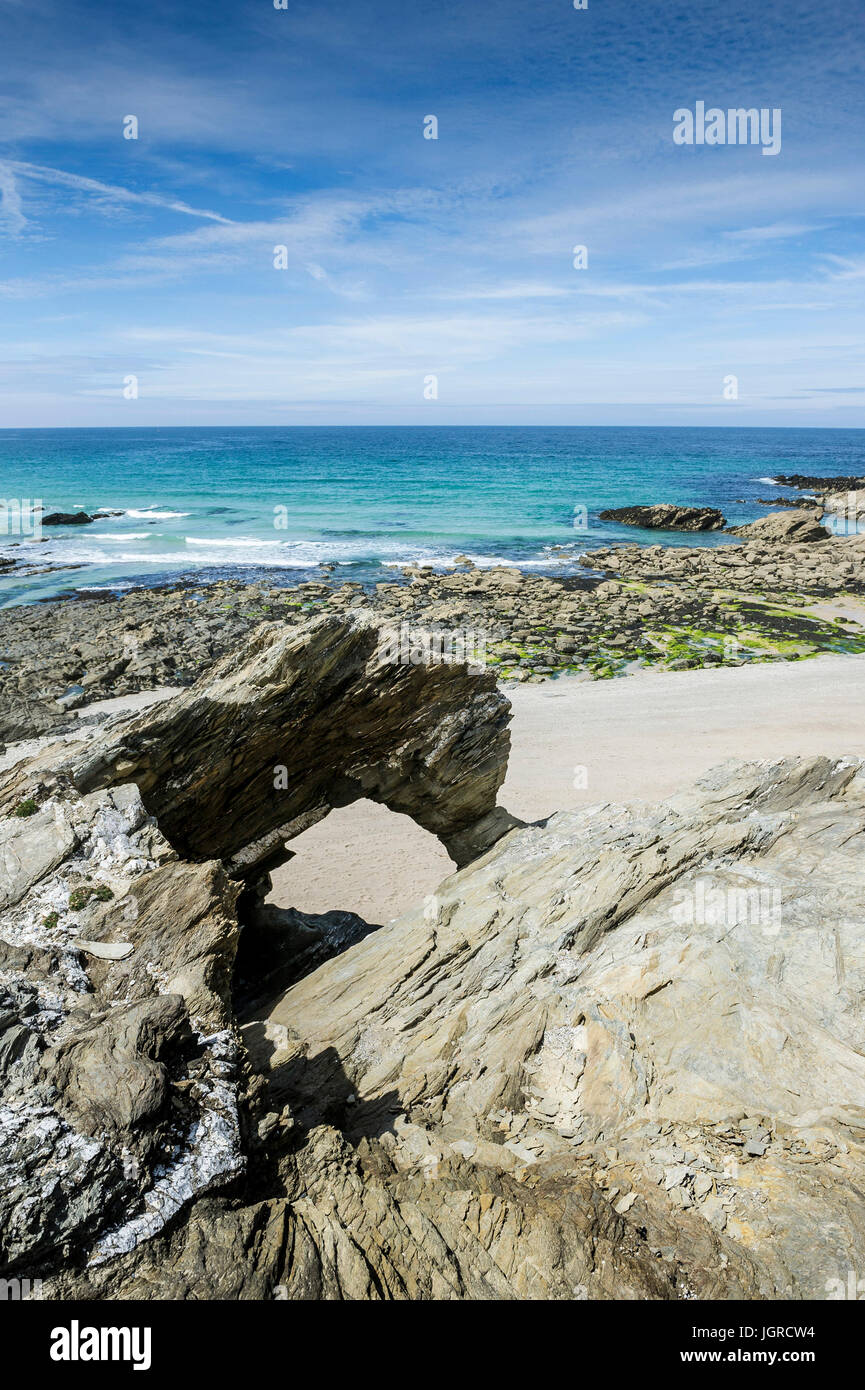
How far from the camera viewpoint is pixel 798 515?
65312 mm

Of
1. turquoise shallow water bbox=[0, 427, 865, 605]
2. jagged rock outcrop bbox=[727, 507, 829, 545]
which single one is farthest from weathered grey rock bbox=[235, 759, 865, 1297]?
jagged rock outcrop bbox=[727, 507, 829, 545]

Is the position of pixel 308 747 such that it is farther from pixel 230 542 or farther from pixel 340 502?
pixel 340 502

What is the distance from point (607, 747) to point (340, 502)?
72.5 m

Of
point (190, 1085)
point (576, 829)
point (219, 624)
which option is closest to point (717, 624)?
point (219, 624)

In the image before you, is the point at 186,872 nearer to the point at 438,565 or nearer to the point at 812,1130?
the point at 812,1130

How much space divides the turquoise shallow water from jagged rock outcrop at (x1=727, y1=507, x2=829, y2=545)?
5.40 meters

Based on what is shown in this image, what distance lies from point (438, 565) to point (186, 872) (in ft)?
162

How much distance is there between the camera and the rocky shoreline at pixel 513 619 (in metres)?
33.4

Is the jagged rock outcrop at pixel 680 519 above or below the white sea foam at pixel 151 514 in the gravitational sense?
below

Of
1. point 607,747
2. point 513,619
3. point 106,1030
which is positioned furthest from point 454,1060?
point 513,619

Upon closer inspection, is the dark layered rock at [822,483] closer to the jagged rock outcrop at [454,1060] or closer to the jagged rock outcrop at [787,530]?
the jagged rock outcrop at [787,530]

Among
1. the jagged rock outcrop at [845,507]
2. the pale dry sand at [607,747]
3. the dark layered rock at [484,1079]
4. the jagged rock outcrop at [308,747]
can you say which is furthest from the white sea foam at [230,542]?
the dark layered rock at [484,1079]

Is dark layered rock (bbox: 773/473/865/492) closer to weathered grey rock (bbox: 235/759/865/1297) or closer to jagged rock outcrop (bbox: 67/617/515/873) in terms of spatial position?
jagged rock outcrop (bbox: 67/617/515/873)

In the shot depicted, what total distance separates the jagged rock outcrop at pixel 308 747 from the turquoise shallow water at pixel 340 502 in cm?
4033
